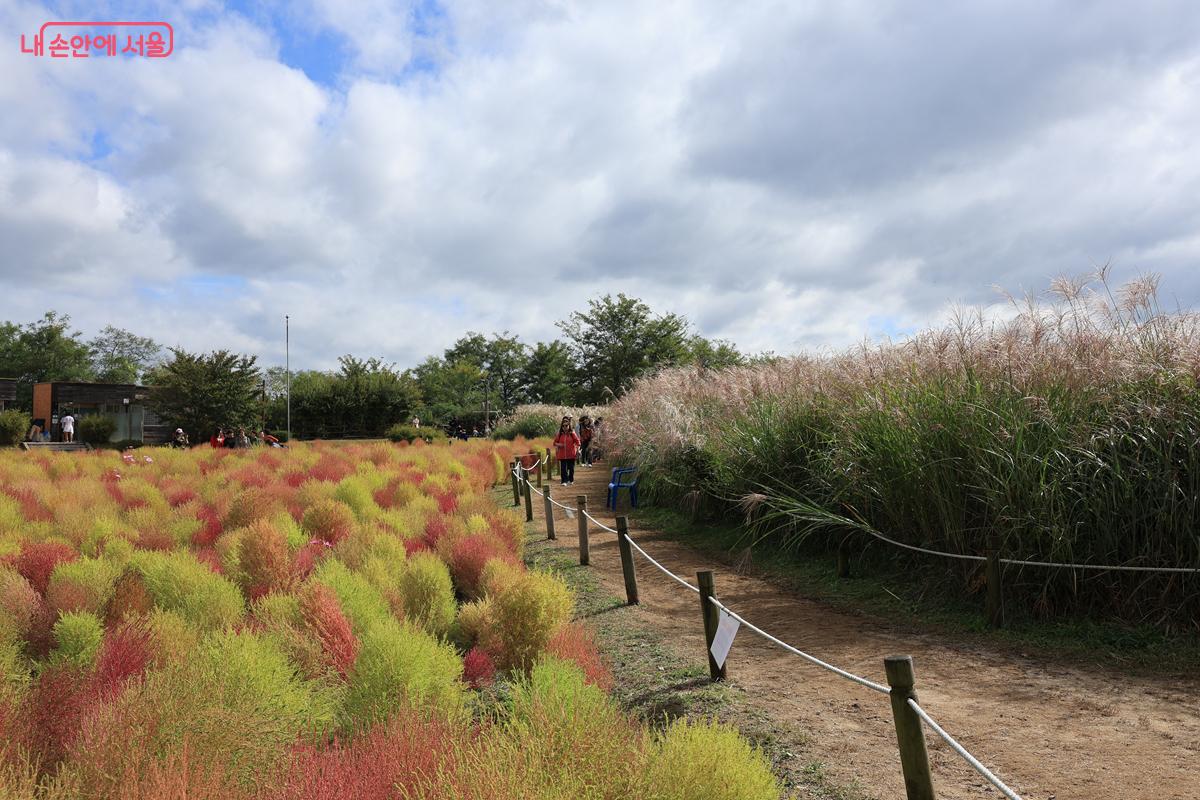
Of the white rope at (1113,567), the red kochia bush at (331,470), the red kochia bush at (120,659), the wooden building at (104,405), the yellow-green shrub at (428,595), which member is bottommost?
the yellow-green shrub at (428,595)

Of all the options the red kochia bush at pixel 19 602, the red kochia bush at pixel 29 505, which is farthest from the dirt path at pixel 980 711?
the red kochia bush at pixel 29 505

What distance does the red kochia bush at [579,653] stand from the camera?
420 centimetres

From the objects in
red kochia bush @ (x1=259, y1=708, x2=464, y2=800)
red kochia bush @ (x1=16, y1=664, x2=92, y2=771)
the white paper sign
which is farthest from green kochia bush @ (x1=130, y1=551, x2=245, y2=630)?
the white paper sign

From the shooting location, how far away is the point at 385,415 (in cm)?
4609

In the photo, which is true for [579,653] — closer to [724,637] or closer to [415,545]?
[724,637]

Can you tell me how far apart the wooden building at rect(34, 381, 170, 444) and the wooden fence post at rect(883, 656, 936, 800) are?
42.4 m

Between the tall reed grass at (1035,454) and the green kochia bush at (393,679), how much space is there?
4419mm

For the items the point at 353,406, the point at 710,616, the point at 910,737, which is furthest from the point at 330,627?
the point at 353,406

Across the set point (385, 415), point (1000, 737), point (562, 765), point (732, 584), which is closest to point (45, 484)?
point (732, 584)

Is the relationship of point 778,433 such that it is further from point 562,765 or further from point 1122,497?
point 562,765

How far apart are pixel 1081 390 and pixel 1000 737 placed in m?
3.24

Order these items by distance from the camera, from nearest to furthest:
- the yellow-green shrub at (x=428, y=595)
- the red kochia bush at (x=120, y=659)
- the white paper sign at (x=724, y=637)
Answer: the red kochia bush at (x=120, y=659)
the white paper sign at (x=724, y=637)
the yellow-green shrub at (x=428, y=595)

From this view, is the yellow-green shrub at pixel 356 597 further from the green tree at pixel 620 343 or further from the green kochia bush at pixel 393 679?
the green tree at pixel 620 343

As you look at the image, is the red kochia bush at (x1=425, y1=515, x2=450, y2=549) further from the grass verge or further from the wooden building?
the wooden building
